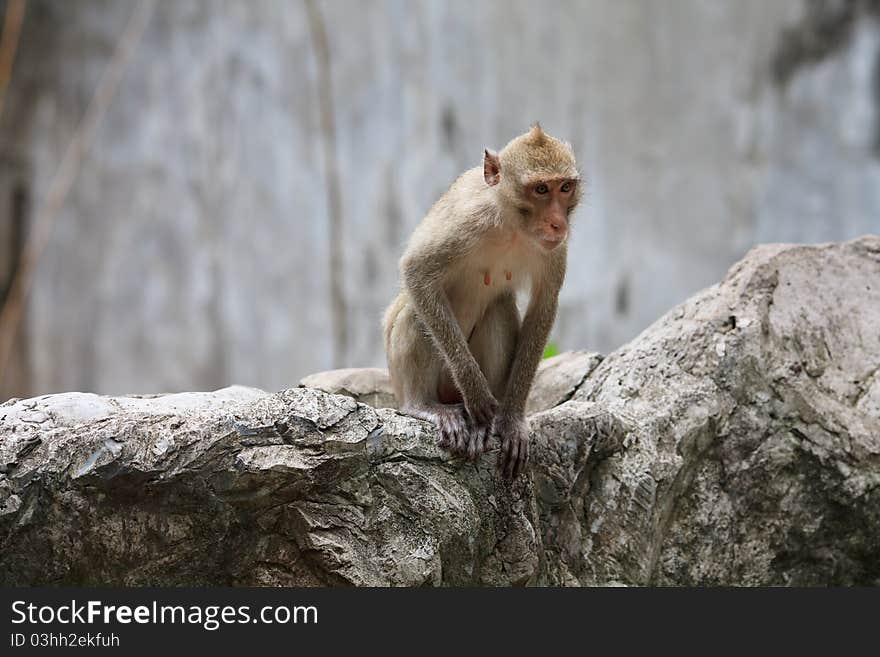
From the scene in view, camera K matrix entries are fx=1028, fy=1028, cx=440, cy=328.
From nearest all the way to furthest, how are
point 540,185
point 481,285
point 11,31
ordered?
point 540,185 → point 481,285 → point 11,31

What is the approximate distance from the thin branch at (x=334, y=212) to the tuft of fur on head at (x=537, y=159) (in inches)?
209

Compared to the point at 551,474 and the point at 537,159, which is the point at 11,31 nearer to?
the point at 537,159

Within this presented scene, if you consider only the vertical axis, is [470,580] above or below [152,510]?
below

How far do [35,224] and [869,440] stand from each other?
8755 mm

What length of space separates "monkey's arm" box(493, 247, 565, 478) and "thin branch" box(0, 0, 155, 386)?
6988 mm

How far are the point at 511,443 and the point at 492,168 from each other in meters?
1.33

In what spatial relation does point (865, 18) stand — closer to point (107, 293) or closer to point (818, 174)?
point (818, 174)

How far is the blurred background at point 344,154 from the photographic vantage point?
8.84 metres

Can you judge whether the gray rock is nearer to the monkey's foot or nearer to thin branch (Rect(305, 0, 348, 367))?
the monkey's foot

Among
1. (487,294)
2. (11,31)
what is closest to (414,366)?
(487,294)

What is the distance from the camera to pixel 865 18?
331 inches

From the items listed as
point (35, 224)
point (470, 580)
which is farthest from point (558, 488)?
point (35, 224)

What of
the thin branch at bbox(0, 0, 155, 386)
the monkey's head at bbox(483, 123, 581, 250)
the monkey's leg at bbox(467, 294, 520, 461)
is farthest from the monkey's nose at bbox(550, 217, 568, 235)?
the thin branch at bbox(0, 0, 155, 386)

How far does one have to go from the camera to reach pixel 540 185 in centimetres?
468
